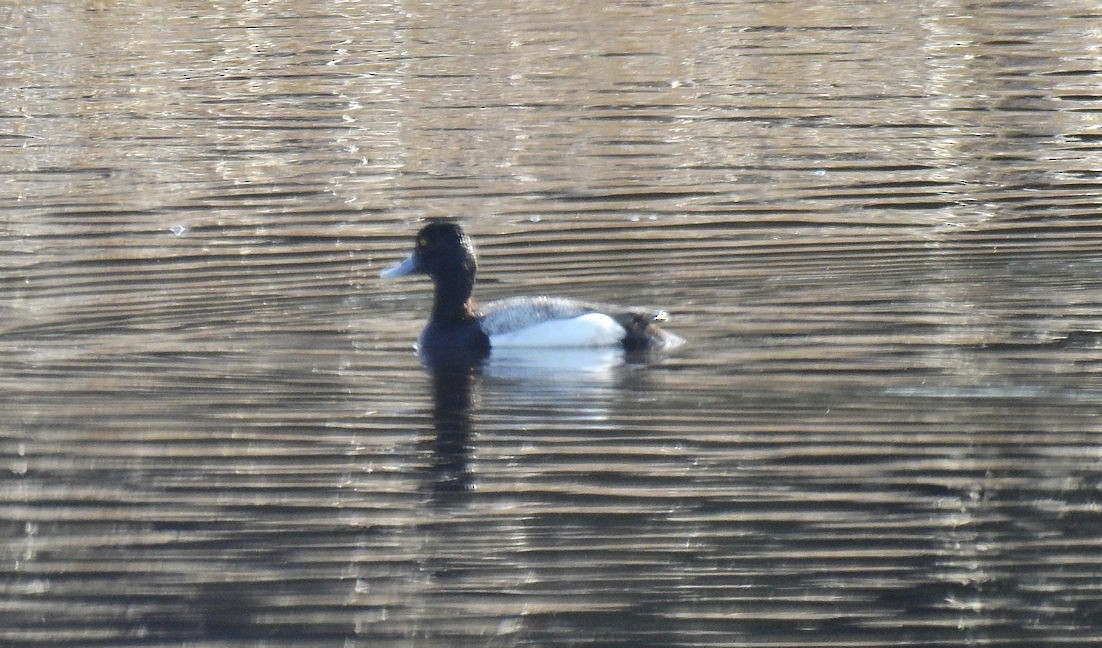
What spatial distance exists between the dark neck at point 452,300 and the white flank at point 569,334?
0.26m

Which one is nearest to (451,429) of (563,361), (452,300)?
(563,361)

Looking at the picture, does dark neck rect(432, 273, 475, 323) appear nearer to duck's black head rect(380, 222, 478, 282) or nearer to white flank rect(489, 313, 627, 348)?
duck's black head rect(380, 222, 478, 282)

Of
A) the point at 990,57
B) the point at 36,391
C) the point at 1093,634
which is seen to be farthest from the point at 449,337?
the point at 990,57

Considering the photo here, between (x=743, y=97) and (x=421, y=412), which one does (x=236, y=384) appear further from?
(x=743, y=97)

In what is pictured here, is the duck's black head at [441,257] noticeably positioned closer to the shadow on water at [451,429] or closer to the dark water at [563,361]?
the dark water at [563,361]

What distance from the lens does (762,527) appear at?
842cm

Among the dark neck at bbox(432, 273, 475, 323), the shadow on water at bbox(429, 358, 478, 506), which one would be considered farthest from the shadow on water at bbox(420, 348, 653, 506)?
the dark neck at bbox(432, 273, 475, 323)

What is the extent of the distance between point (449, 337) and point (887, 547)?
4731 millimetres

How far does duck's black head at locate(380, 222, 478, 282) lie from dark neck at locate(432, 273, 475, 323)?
15 mm

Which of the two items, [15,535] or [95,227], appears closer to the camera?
[15,535]

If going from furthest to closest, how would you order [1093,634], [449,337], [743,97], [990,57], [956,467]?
[990,57] < [743,97] < [449,337] < [956,467] < [1093,634]

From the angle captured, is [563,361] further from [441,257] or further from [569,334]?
[441,257]

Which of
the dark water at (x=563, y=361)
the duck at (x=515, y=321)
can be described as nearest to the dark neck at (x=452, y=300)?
the duck at (x=515, y=321)

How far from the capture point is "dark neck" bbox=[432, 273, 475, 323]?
1266cm
